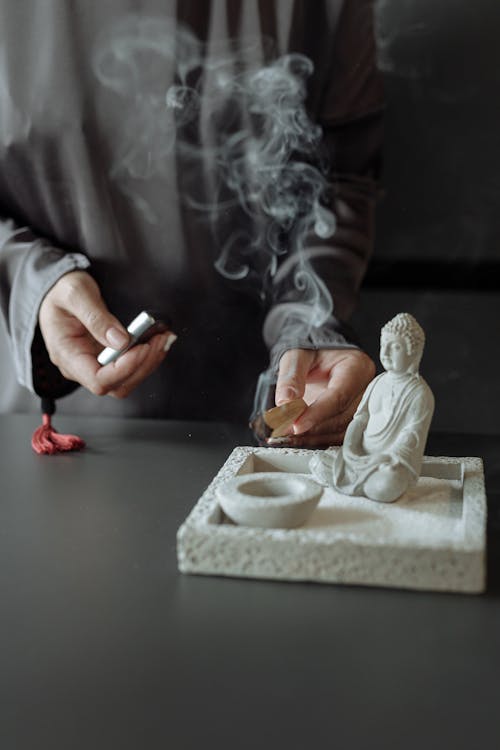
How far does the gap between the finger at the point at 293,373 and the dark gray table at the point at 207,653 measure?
0.27 meters

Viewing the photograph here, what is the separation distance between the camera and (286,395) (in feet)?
4.31

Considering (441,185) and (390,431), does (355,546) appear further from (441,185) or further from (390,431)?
→ (441,185)

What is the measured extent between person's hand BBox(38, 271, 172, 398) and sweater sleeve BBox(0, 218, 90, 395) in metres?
0.02

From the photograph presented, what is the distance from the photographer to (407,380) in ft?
3.52

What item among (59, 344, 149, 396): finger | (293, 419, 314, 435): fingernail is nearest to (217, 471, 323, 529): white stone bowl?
(293, 419, 314, 435): fingernail

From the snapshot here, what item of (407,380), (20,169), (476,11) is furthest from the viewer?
(20,169)

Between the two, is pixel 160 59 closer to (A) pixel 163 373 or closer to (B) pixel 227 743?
(A) pixel 163 373

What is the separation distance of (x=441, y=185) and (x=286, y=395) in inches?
19.8

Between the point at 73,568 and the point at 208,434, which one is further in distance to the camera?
the point at 208,434

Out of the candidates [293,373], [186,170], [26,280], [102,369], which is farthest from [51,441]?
[186,170]

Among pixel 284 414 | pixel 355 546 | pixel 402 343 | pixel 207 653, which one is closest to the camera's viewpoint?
pixel 207 653

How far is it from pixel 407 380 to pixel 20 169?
2.95 feet

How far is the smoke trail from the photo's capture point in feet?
5.16

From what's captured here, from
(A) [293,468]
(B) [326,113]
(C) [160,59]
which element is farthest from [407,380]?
(C) [160,59]
